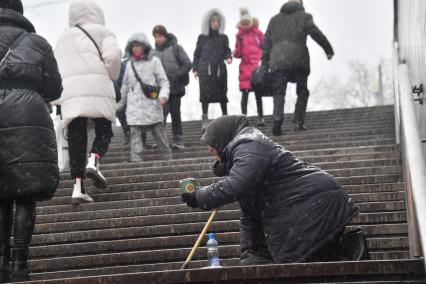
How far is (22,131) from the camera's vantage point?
6.06 meters

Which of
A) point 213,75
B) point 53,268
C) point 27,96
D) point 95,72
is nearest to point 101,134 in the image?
point 95,72

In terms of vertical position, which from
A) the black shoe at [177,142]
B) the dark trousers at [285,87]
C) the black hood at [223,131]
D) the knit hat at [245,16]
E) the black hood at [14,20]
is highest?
the knit hat at [245,16]

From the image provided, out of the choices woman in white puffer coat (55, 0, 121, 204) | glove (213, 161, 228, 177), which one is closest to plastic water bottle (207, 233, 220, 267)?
glove (213, 161, 228, 177)

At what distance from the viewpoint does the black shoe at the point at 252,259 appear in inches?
224

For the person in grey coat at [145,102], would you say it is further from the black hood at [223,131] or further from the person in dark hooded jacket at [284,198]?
the person in dark hooded jacket at [284,198]

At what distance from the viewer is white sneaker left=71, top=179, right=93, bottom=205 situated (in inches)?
326

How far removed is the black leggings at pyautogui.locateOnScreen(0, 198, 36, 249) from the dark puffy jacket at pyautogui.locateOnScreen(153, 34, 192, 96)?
656 cm

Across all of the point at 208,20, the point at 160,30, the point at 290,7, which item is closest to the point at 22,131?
the point at 290,7

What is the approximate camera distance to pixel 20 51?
20.5ft

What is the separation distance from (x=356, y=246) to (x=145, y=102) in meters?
6.18

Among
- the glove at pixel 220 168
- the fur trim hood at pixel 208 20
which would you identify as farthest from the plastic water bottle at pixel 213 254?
the fur trim hood at pixel 208 20

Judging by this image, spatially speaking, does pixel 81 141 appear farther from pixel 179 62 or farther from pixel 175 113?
pixel 179 62

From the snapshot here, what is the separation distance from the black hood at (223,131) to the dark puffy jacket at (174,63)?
684 centimetres

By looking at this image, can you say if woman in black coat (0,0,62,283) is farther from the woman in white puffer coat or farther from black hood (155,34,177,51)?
black hood (155,34,177,51)
